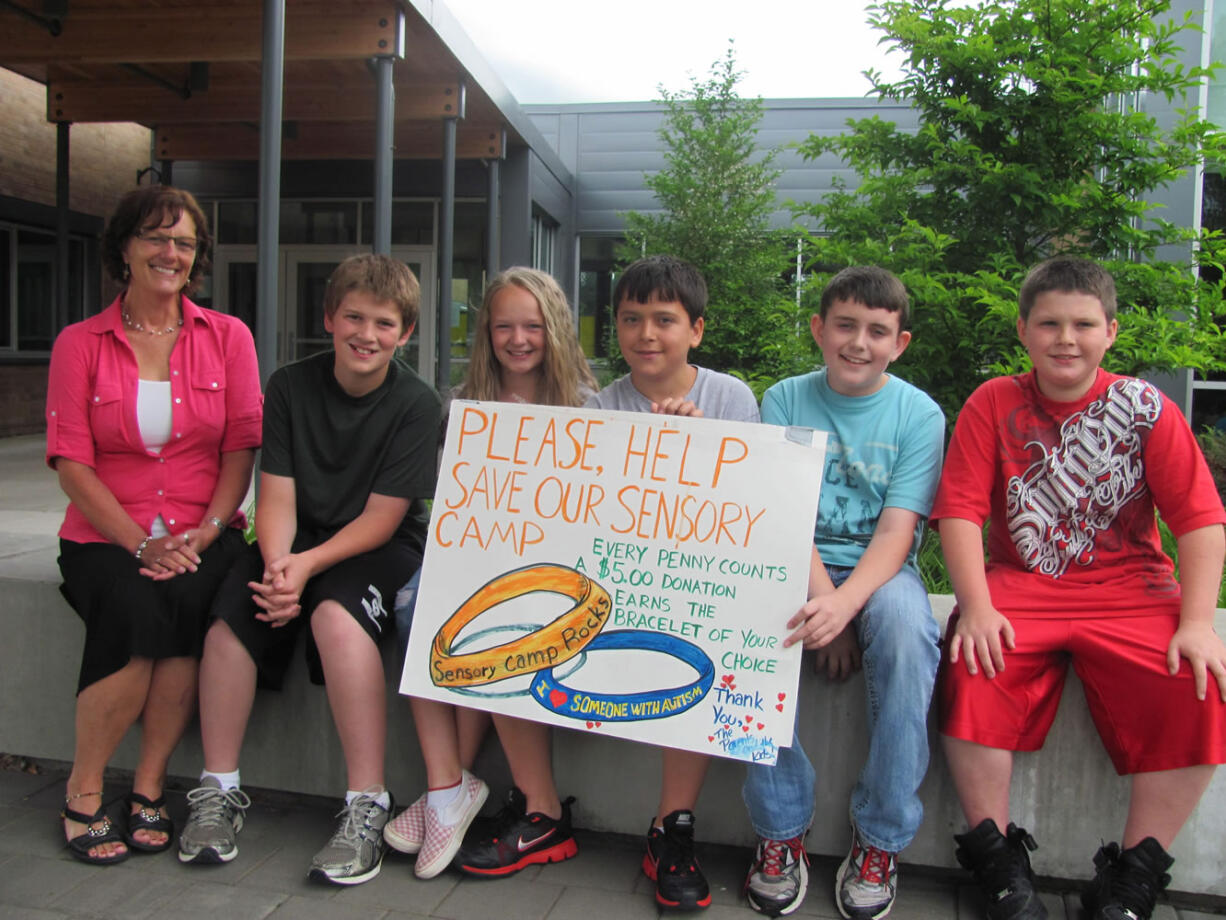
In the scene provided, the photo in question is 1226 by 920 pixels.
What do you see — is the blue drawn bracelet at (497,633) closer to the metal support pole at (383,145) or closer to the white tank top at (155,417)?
the white tank top at (155,417)

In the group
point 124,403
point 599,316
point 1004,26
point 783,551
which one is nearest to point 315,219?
point 599,316

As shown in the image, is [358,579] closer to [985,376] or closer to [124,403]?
[124,403]

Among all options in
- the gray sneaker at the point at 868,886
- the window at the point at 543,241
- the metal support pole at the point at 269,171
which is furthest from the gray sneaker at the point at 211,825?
the window at the point at 543,241

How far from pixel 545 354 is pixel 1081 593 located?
1.65 meters

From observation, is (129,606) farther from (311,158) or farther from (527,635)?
(311,158)

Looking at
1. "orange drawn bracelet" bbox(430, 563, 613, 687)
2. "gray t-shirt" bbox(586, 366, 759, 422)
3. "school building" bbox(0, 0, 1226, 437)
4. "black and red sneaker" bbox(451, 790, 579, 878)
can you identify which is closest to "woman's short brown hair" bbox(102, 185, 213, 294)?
"gray t-shirt" bbox(586, 366, 759, 422)


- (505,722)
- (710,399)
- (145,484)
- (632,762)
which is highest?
(710,399)

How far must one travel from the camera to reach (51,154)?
1212cm

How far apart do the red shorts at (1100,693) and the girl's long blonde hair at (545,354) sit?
1391 millimetres

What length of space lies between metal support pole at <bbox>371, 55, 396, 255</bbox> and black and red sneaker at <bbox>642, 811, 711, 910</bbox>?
5872 mm

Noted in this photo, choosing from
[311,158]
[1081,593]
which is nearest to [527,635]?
[1081,593]

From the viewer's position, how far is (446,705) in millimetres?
2639

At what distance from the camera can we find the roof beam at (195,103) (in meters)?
9.83

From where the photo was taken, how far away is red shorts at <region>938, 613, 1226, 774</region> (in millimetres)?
2223
